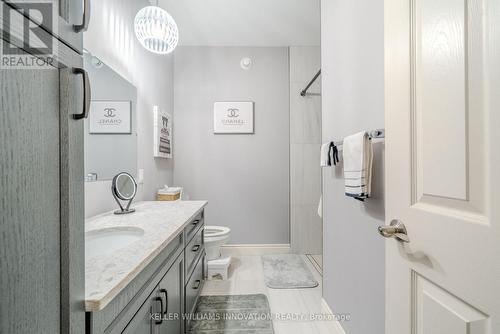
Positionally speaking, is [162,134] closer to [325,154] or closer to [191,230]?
[191,230]

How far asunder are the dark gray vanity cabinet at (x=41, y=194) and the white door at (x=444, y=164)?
84cm

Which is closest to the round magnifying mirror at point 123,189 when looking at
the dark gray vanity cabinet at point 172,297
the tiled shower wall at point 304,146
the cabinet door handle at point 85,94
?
the dark gray vanity cabinet at point 172,297

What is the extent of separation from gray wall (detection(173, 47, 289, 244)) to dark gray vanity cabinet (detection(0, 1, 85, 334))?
2.34 m

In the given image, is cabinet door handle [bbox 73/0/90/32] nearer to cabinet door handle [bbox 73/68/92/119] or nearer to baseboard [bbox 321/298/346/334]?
cabinet door handle [bbox 73/68/92/119]

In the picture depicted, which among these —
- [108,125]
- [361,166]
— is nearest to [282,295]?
[361,166]

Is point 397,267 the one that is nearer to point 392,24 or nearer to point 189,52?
point 392,24

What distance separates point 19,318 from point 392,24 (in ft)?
3.82

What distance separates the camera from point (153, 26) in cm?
152

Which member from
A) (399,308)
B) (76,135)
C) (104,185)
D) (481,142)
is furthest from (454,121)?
(104,185)

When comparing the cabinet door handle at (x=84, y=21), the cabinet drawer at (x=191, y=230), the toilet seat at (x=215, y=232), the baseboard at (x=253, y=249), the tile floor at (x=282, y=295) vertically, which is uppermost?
the cabinet door handle at (x=84, y=21)

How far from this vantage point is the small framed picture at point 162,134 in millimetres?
2195

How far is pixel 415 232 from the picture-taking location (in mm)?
608

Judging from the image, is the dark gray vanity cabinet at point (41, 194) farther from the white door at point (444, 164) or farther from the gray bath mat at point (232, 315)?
the gray bath mat at point (232, 315)

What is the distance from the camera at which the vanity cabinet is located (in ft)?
2.00
